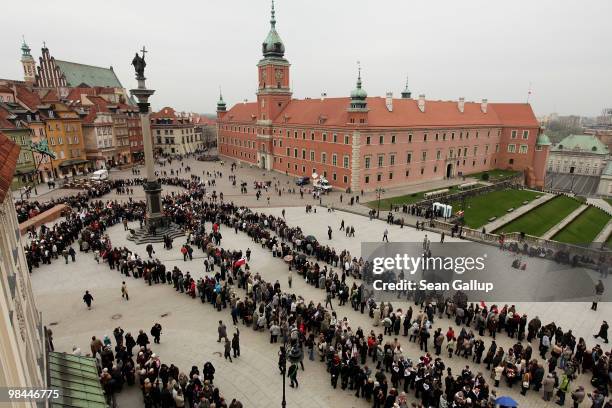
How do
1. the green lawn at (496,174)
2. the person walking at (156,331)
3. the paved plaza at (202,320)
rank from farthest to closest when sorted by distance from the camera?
the green lawn at (496,174) → the person walking at (156,331) → the paved plaza at (202,320)

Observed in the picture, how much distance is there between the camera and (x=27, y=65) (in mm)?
80625

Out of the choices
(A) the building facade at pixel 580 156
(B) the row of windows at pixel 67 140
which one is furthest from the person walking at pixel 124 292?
(A) the building facade at pixel 580 156

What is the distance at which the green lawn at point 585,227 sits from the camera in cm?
3506

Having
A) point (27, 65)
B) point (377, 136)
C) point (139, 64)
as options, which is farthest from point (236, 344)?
point (27, 65)

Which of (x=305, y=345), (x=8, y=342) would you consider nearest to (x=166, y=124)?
(x=305, y=345)

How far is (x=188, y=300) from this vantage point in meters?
19.4

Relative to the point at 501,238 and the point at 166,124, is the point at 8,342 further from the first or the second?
the point at 166,124

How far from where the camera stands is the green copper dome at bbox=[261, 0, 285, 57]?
60031 millimetres

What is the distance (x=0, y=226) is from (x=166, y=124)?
286 feet

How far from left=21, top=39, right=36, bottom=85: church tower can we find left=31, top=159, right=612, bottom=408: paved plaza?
248ft

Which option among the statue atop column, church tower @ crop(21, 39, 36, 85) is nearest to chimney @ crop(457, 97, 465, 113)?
the statue atop column

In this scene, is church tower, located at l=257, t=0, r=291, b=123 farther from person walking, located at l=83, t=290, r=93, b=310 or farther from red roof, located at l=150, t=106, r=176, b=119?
person walking, located at l=83, t=290, r=93, b=310

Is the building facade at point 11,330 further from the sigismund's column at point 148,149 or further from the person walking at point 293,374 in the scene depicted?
the sigismund's column at point 148,149

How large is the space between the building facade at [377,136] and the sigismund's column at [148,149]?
81.3 ft
